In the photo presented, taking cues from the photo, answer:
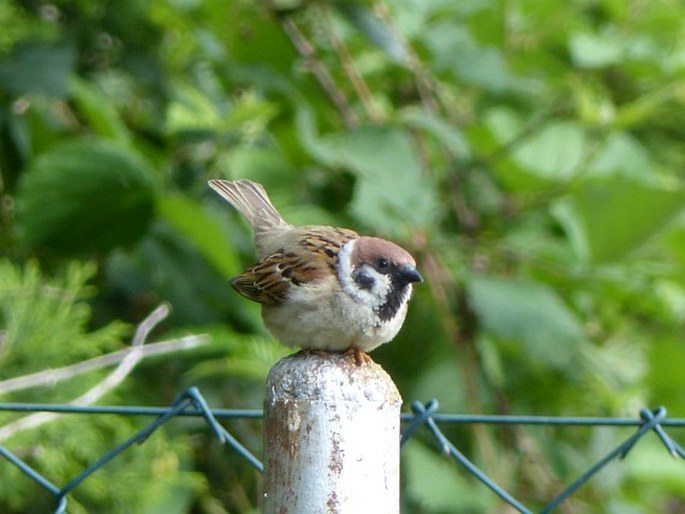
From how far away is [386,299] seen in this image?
6.58ft

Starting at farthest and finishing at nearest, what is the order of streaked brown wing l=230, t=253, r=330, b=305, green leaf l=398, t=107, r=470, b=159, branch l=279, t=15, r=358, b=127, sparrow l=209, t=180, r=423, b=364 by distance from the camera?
branch l=279, t=15, r=358, b=127 → green leaf l=398, t=107, r=470, b=159 → streaked brown wing l=230, t=253, r=330, b=305 → sparrow l=209, t=180, r=423, b=364

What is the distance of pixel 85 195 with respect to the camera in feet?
9.23

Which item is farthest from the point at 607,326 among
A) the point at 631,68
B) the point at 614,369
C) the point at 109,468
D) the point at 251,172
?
the point at 109,468

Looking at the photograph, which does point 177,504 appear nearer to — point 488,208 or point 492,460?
point 492,460

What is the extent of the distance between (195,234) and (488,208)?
0.95 metres

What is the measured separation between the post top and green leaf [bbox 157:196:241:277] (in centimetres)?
139

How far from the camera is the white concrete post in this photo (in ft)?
4.18

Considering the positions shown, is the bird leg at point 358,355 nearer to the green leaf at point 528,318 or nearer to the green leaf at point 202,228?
the green leaf at point 202,228

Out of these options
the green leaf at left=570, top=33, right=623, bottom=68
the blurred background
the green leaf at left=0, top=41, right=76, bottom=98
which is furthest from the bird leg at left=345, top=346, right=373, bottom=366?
the green leaf at left=570, top=33, right=623, bottom=68

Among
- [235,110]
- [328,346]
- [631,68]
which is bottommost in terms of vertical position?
[328,346]

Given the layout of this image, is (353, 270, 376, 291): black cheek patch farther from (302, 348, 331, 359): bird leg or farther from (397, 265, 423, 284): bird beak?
(302, 348, 331, 359): bird leg

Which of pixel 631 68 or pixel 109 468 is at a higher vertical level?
pixel 631 68

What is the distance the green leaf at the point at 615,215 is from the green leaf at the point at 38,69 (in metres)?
1.32

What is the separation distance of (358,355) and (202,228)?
1.16 meters
